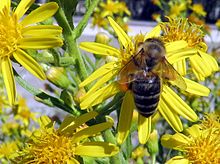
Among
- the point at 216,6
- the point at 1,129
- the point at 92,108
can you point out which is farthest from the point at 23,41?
the point at 216,6

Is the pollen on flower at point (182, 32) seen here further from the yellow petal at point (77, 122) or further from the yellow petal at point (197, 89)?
the yellow petal at point (77, 122)

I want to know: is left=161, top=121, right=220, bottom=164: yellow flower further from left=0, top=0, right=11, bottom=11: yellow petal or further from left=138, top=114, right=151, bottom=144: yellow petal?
left=0, top=0, right=11, bottom=11: yellow petal

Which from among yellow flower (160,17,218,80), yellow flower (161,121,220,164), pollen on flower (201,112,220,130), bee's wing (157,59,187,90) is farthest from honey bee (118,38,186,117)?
pollen on flower (201,112,220,130)

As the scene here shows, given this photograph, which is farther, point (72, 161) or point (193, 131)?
point (193, 131)

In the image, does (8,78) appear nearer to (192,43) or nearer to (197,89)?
(197,89)

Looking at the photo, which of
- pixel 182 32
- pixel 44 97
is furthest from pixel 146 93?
pixel 182 32

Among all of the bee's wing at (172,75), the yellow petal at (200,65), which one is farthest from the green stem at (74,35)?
the yellow petal at (200,65)
